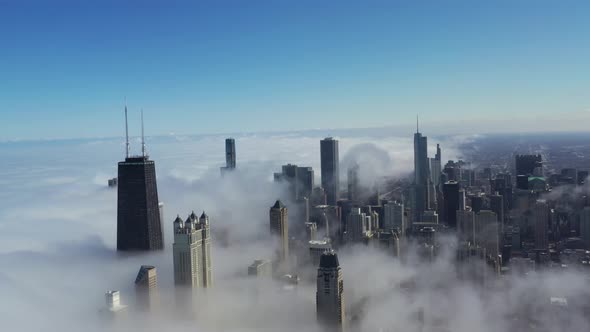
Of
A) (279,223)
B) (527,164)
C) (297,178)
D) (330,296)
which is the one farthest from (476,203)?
(330,296)

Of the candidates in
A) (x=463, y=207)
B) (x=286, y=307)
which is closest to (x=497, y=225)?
(x=463, y=207)

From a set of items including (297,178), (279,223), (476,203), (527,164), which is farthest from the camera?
(527,164)

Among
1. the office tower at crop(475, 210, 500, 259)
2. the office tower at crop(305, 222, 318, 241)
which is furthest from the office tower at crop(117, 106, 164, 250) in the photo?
the office tower at crop(475, 210, 500, 259)

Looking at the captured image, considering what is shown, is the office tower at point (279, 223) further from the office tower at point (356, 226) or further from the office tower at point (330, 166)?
the office tower at point (330, 166)

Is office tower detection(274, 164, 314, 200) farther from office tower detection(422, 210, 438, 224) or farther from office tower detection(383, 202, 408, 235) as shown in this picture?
office tower detection(422, 210, 438, 224)

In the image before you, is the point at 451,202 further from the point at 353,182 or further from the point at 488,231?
the point at 353,182

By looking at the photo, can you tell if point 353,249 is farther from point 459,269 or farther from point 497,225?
point 497,225
